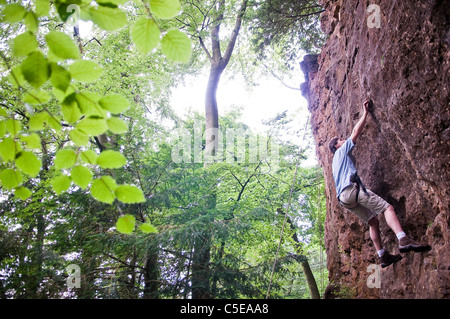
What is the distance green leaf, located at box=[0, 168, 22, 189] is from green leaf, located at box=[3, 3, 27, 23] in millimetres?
479

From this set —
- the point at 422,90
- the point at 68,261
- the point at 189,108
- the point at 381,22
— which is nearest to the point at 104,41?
the point at 189,108

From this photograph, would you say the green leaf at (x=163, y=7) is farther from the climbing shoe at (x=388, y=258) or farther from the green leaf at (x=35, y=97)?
the climbing shoe at (x=388, y=258)

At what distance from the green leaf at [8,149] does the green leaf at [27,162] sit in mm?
78

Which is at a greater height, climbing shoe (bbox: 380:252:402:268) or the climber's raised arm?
the climber's raised arm

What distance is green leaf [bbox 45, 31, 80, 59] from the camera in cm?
80

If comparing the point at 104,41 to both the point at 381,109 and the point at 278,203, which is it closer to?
the point at 278,203

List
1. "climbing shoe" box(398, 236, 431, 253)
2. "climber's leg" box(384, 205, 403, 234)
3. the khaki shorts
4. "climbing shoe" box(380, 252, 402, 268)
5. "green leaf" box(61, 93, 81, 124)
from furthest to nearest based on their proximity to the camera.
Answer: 1. the khaki shorts
2. "climbing shoe" box(380, 252, 402, 268)
3. "climber's leg" box(384, 205, 403, 234)
4. "climbing shoe" box(398, 236, 431, 253)
5. "green leaf" box(61, 93, 81, 124)

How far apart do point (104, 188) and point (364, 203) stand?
11.5 feet

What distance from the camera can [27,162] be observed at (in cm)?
92

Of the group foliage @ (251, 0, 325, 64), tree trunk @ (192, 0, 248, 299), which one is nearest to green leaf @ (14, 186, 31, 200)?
tree trunk @ (192, 0, 248, 299)

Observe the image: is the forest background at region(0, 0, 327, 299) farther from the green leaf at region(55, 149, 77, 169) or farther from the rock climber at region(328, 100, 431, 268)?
the rock climber at region(328, 100, 431, 268)

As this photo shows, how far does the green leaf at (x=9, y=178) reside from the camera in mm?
1002

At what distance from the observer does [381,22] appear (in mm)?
3430

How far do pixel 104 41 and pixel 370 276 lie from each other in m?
11.2
